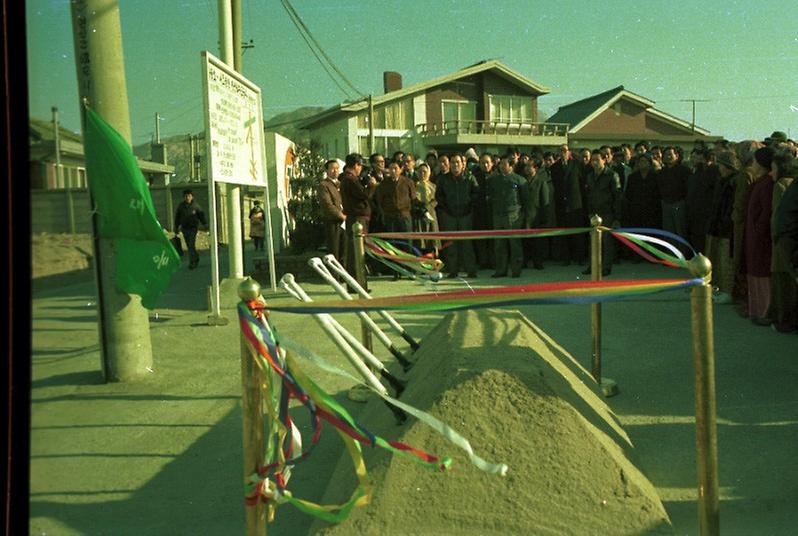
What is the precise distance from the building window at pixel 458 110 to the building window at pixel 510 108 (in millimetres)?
910

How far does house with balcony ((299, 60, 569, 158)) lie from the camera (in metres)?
33.1

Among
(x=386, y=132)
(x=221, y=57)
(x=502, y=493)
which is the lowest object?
(x=502, y=493)

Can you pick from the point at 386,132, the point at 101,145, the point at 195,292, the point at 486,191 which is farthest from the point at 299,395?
the point at 386,132

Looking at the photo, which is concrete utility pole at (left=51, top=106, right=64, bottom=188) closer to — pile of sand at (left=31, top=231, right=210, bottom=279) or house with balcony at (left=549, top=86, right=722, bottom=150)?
pile of sand at (left=31, top=231, right=210, bottom=279)

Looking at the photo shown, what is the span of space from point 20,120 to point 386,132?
31.6 m

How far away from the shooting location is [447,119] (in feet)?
115

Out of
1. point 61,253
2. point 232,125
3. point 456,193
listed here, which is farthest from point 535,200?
point 61,253

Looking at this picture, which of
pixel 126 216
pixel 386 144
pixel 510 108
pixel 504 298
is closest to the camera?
pixel 504 298

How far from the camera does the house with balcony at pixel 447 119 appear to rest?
108ft

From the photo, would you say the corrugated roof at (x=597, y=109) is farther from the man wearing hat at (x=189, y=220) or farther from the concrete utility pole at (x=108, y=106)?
the concrete utility pole at (x=108, y=106)

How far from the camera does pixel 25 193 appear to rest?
2412 millimetres

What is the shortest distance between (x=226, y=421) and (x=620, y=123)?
35810 mm

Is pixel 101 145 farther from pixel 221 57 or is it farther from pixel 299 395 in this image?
pixel 221 57

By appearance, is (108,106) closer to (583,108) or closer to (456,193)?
(456,193)
